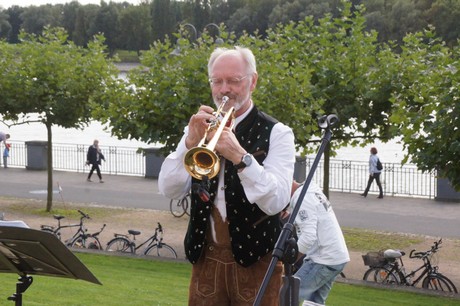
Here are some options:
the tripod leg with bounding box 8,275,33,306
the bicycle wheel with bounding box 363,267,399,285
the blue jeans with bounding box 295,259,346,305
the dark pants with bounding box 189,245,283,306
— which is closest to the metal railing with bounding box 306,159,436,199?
the bicycle wheel with bounding box 363,267,399,285

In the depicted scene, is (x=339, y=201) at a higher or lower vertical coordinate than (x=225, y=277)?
lower

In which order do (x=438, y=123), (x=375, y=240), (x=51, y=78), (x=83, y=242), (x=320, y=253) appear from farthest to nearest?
(x=51, y=78) < (x=375, y=240) < (x=83, y=242) < (x=438, y=123) < (x=320, y=253)

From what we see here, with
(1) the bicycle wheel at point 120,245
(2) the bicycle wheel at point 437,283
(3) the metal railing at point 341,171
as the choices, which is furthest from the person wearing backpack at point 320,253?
(3) the metal railing at point 341,171

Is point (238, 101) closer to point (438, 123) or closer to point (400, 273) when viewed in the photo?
point (438, 123)

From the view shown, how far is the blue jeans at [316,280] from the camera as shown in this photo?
9125mm

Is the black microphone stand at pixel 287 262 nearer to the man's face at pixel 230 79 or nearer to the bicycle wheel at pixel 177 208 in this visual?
the man's face at pixel 230 79

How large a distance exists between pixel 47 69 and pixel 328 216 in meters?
16.9

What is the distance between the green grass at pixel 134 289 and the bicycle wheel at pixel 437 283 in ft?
2.59

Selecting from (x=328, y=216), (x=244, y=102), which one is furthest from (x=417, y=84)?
(x=244, y=102)

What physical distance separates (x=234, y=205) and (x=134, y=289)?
7524 mm

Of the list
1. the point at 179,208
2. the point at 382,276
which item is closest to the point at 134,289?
the point at 382,276

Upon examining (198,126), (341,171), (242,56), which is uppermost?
(242,56)

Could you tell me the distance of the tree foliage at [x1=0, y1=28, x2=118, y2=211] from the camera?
974 inches

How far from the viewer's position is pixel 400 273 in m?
16.0
